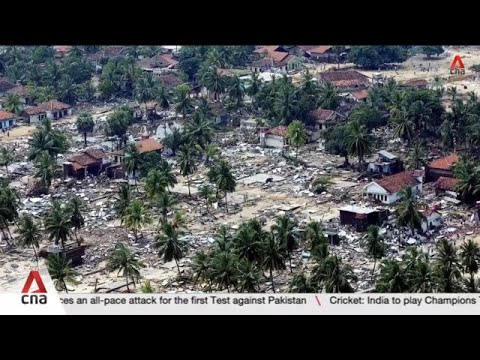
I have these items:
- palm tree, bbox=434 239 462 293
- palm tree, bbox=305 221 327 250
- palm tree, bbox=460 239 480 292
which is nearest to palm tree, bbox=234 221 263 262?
palm tree, bbox=305 221 327 250

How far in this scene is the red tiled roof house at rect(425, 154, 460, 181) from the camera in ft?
35.5

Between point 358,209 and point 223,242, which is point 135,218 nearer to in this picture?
point 223,242

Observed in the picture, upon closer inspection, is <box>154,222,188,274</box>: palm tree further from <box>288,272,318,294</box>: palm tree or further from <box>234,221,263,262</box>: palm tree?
<box>288,272,318,294</box>: palm tree

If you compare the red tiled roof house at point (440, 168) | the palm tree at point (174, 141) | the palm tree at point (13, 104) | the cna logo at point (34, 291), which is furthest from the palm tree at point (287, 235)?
the palm tree at point (13, 104)

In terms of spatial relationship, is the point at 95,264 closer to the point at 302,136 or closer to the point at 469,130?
the point at 302,136

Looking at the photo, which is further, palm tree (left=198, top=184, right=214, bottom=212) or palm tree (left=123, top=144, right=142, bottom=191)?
palm tree (left=123, top=144, right=142, bottom=191)

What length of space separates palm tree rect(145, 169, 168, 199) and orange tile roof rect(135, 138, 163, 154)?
1.48m

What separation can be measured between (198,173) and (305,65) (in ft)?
18.9

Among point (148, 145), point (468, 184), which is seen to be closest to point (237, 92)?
point (148, 145)

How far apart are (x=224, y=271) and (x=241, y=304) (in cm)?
57

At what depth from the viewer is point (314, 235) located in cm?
873

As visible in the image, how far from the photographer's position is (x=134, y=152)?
11102 millimetres

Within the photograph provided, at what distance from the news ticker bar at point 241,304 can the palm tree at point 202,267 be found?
68cm
